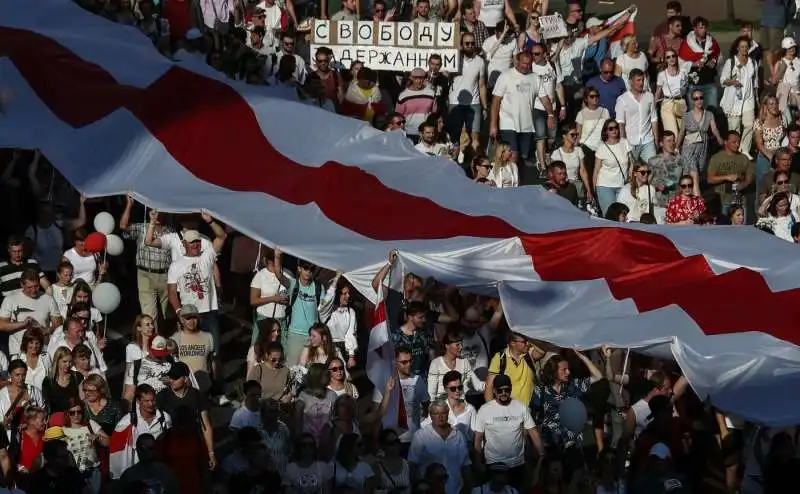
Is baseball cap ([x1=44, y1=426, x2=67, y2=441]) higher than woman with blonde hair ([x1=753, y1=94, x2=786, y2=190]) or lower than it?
higher

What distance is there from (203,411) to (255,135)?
3.85m

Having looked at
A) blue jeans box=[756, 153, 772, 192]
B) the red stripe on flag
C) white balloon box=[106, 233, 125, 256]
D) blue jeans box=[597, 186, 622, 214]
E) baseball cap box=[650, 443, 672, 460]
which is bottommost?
blue jeans box=[756, 153, 772, 192]

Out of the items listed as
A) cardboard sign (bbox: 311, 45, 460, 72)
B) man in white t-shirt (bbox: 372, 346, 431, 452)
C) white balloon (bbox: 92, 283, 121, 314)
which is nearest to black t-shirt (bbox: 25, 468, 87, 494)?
man in white t-shirt (bbox: 372, 346, 431, 452)

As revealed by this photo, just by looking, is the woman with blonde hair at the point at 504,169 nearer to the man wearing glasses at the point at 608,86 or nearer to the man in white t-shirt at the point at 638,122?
the man in white t-shirt at the point at 638,122

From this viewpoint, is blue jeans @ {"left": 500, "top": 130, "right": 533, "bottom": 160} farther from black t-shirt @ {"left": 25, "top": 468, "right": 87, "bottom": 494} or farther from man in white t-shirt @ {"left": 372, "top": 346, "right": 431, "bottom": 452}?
black t-shirt @ {"left": 25, "top": 468, "right": 87, "bottom": 494}

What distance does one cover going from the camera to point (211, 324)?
1934 cm

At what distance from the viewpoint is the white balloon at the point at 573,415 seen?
1720 centimetres

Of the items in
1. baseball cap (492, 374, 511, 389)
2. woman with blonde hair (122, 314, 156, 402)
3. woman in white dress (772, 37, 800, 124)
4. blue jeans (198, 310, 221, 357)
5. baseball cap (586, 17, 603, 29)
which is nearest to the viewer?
baseball cap (492, 374, 511, 389)

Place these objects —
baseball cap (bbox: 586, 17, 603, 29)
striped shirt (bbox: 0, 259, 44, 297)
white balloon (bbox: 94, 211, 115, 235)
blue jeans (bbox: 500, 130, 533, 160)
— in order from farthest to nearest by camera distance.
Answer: baseball cap (bbox: 586, 17, 603, 29) < blue jeans (bbox: 500, 130, 533, 160) < white balloon (bbox: 94, 211, 115, 235) < striped shirt (bbox: 0, 259, 44, 297)

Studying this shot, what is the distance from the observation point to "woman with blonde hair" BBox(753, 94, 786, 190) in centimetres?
2358

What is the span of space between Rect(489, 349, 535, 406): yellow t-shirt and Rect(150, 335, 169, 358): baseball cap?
2.69 m

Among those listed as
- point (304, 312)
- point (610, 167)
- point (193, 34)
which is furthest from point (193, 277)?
point (610, 167)

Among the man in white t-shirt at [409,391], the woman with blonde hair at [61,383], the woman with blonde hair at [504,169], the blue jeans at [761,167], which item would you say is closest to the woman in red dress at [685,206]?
the woman with blonde hair at [504,169]

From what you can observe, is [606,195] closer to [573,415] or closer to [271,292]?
[271,292]
